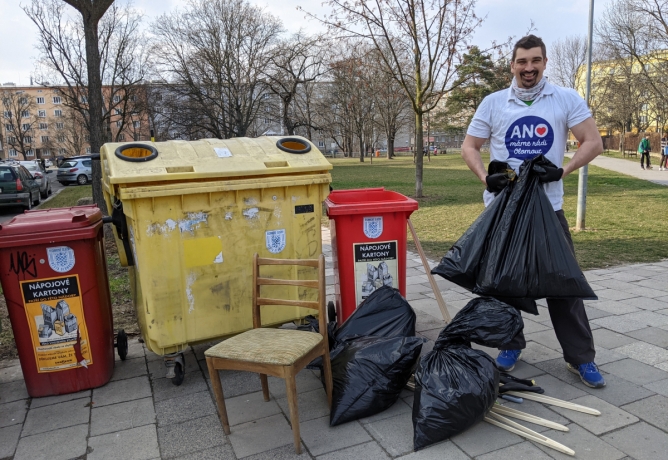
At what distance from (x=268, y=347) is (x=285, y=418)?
0.52m

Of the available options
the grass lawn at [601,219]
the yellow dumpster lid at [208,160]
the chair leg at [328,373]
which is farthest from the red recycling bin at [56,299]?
the grass lawn at [601,219]

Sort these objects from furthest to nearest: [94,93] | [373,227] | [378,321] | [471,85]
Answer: [471,85], [94,93], [373,227], [378,321]

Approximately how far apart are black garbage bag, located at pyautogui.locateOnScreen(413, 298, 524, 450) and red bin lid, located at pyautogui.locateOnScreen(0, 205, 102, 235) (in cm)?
224

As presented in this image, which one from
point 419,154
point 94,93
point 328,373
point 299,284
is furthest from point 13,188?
point 328,373

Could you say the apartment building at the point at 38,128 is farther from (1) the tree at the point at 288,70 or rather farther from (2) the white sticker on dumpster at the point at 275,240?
(2) the white sticker on dumpster at the point at 275,240

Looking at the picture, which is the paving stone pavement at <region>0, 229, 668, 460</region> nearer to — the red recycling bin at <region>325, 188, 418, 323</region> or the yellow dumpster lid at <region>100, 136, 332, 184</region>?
the red recycling bin at <region>325, 188, 418, 323</region>

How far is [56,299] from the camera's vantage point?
10.2 ft

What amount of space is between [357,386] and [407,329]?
641mm

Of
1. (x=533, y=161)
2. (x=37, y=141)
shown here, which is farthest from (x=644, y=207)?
(x=37, y=141)

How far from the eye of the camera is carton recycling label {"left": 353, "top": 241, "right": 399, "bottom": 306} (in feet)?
12.3

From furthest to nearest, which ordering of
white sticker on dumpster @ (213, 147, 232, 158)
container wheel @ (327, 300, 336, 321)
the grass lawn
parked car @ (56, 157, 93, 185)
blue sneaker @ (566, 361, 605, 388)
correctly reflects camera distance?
parked car @ (56, 157, 93, 185)
the grass lawn
container wheel @ (327, 300, 336, 321)
white sticker on dumpster @ (213, 147, 232, 158)
blue sneaker @ (566, 361, 605, 388)

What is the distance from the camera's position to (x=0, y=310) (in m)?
5.10

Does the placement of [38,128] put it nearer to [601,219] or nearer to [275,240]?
[601,219]

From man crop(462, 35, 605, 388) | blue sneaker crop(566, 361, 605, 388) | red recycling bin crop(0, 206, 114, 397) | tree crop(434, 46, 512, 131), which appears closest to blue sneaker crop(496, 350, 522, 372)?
man crop(462, 35, 605, 388)
